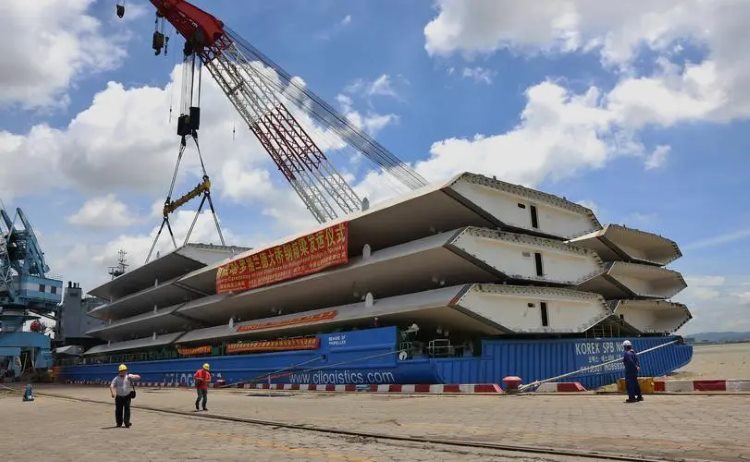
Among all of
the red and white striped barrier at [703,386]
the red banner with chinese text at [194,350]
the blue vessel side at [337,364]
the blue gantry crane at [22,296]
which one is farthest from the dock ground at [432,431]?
the blue gantry crane at [22,296]

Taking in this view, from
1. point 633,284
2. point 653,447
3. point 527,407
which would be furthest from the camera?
point 633,284

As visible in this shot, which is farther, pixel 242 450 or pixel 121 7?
pixel 121 7

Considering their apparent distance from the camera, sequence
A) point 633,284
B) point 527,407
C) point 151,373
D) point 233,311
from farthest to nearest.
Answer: point 151,373, point 233,311, point 633,284, point 527,407

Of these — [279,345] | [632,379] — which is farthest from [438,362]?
[279,345]

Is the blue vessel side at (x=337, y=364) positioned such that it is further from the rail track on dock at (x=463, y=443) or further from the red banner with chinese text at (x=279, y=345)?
the rail track on dock at (x=463, y=443)

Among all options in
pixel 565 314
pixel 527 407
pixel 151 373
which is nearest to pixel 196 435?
pixel 527 407

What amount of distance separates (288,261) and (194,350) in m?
14.3

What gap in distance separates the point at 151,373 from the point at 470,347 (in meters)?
33.2

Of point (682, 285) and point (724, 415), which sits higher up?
point (682, 285)

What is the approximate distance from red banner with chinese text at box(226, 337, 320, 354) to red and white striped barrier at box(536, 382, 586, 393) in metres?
12.3

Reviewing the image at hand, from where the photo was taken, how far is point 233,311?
40.9 meters

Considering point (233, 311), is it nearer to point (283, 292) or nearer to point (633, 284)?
point (283, 292)

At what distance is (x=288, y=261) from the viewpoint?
1238 inches

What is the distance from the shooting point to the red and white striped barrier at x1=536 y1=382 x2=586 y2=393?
18.5 metres
